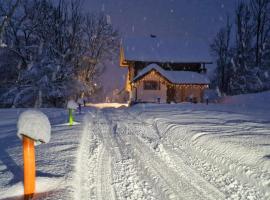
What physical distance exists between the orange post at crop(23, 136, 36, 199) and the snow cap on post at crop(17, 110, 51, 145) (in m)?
0.09

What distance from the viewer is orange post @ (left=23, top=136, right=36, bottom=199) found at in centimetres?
325

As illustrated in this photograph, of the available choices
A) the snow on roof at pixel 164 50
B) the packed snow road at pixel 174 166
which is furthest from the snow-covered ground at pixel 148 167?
the snow on roof at pixel 164 50

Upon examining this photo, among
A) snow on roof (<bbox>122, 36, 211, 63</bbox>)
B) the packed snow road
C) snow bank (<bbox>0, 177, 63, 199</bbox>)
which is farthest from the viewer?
snow on roof (<bbox>122, 36, 211, 63</bbox>)

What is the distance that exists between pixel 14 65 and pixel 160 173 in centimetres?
2582

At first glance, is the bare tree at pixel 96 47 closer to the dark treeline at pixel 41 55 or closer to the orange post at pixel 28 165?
the dark treeline at pixel 41 55

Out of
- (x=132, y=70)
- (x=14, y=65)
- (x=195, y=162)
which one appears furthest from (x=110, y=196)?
(x=132, y=70)

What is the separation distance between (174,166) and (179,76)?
31130mm

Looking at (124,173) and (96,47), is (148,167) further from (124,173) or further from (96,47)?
(96,47)

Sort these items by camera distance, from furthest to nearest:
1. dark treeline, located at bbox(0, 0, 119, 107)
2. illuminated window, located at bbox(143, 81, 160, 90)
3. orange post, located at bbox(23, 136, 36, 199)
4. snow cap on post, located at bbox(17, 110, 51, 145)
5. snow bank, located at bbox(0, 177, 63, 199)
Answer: illuminated window, located at bbox(143, 81, 160, 90)
dark treeline, located at bbox(0, 0, 119, 107)
snow bank, located at bbox(0, 177, 63, 199)
orange post, located at bbox(23, 136, 36, 199)
snow cap on post, located at bbox(17, 110, 51, 145)

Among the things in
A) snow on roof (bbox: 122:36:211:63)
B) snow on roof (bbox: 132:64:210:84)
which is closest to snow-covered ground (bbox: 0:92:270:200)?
snow on roof (bbox: 132:64:210:84)

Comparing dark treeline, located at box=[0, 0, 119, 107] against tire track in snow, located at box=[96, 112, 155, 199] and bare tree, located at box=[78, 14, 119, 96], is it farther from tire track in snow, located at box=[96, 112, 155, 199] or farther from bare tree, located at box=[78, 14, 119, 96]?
tire track in snow, located at box=[96, 112, 155, 199]

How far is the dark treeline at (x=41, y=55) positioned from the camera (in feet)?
76.6

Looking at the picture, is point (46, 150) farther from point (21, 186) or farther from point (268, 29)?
point (268, 29)

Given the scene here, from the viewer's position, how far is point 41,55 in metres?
24.4
